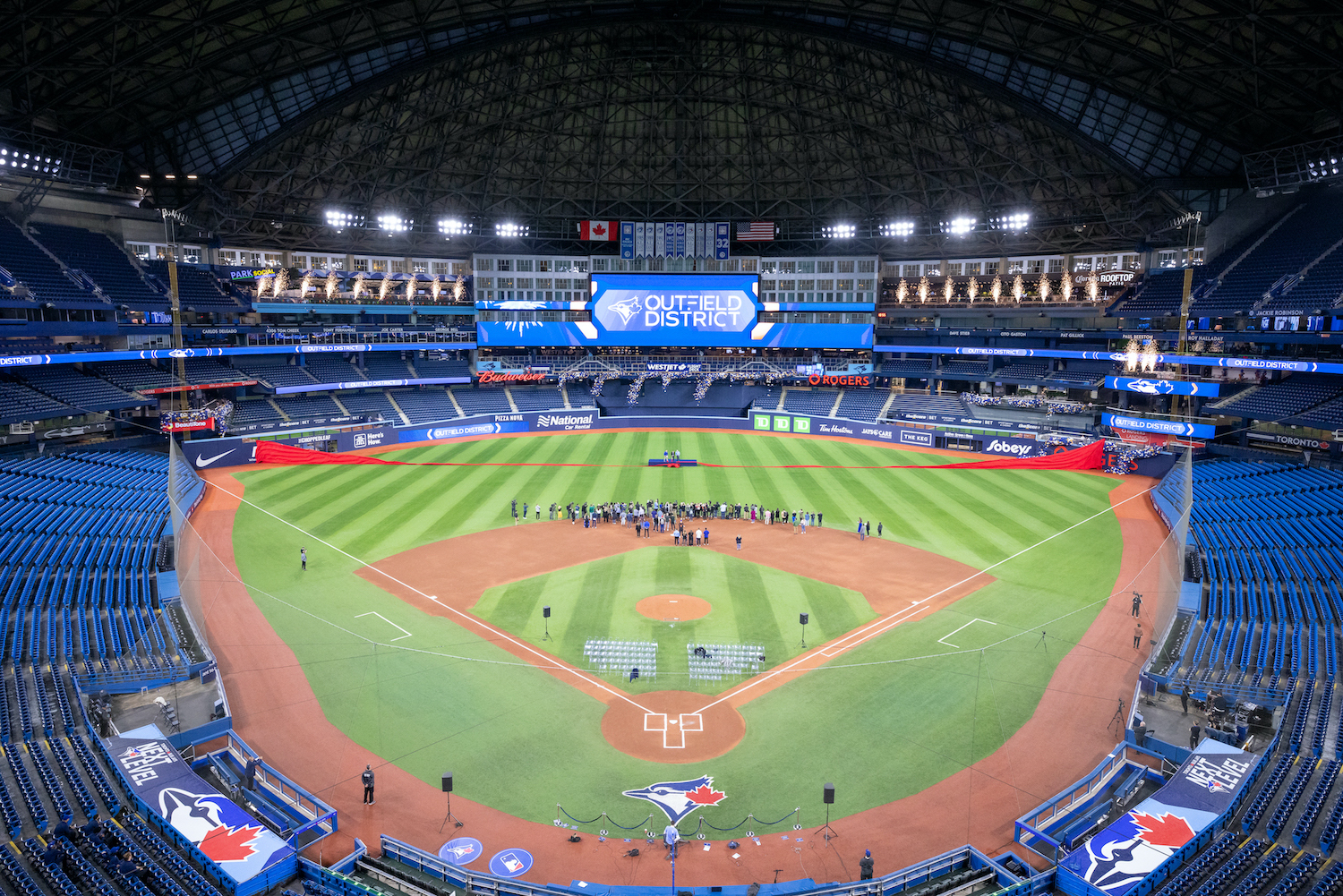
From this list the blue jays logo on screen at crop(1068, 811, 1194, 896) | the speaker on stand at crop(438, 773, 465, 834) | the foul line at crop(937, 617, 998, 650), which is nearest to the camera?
the blue jays logo on screen at crop(1068, 811, 1194, 896)

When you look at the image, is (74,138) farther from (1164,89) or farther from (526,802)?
(1164,89)

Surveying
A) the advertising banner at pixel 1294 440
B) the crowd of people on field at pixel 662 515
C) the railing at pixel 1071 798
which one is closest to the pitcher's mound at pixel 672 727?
the railing at pixel 1071 798

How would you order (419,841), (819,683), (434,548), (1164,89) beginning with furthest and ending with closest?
1. (1164,89)
2. (434,548)
3. (819,683)
4. (419,841)

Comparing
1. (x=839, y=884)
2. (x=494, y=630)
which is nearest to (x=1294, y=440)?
(x=839, y=884)

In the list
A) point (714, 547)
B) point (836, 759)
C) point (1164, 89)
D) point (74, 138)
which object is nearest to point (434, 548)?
point (714, 547)

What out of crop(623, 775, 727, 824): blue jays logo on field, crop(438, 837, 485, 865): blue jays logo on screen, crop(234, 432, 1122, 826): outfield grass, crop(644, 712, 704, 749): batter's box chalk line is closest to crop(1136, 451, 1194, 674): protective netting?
crop(234, 432, 1122, 826): outfield grass

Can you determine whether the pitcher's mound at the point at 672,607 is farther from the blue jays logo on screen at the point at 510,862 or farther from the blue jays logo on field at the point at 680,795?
the blue jays logo on screen at the point at 510,862

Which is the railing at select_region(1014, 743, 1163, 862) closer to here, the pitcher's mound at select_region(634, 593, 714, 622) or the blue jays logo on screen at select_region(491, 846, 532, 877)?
the blue jays logo on screen at select_region(491, 846, 532, 877)
